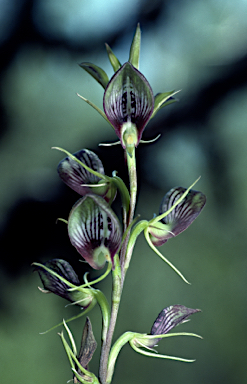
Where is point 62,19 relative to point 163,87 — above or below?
above

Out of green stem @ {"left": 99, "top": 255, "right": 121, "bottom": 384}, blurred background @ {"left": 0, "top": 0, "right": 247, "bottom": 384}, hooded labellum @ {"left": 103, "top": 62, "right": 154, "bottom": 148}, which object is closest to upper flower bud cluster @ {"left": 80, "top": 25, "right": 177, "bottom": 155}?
hooded labellum @ {"left": 103, "top": 62, "right": 154, "bottom": 148}

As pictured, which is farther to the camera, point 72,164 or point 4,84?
point 4,84

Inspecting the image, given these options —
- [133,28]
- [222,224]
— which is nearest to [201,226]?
[222,224]

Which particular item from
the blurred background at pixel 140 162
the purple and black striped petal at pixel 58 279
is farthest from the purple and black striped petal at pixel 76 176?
the blurred background at pixel 140 162

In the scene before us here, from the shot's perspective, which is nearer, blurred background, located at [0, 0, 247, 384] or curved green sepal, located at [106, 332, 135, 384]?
curved green sepal, located at [106, 332, 135, 384]

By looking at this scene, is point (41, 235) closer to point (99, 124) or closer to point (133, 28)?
point (99, 124)

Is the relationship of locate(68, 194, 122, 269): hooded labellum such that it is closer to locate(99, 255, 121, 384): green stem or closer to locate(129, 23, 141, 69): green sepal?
locate(99, 255, 121, 384): green stem
